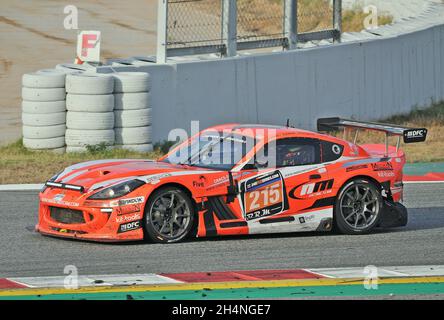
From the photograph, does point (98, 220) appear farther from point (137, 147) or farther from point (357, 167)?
point (137, 147)

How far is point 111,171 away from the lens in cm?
1120

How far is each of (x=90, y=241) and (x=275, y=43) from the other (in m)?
9.32

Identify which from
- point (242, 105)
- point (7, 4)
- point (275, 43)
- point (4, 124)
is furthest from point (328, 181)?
point (7, 4)

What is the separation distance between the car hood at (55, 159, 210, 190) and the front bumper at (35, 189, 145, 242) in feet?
0.68

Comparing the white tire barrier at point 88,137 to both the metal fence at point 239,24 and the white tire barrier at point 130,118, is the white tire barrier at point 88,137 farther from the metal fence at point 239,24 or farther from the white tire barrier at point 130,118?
the metal fence at point 239,24

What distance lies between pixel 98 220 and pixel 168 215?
0.69 metres

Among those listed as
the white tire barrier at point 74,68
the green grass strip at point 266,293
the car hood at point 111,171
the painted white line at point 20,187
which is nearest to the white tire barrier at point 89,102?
the white tire barrier at point 74,68

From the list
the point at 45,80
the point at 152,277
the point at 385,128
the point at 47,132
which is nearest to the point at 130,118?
the point at 47,132

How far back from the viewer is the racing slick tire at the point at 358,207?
1180 centimetres

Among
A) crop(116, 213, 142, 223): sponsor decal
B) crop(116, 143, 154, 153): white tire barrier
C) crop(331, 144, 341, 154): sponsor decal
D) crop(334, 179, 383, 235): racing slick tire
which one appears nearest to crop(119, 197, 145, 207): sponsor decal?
crop(116, 213, 142, 223): sponsor decal

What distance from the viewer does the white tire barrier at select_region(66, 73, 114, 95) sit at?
15.9 m

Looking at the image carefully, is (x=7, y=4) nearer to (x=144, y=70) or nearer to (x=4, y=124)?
(x=4, y=124)

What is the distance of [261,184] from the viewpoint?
11.4 m

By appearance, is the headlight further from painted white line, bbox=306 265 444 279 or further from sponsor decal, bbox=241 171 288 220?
painted white line, bbox=306 265 444 279
